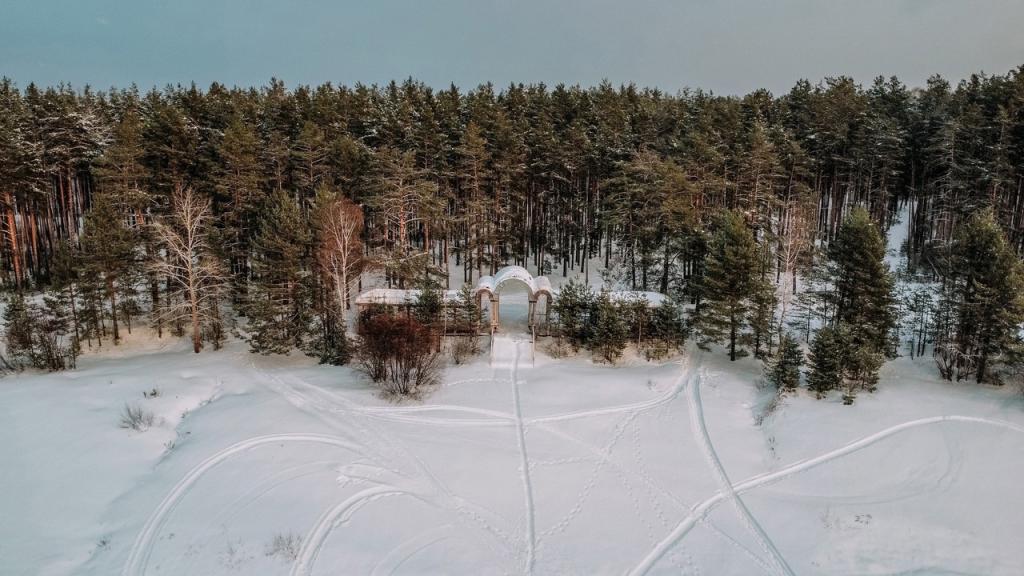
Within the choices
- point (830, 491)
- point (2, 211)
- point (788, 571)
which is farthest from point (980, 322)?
point (2, 211)

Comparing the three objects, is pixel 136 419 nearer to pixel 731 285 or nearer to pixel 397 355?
pixel 397 355

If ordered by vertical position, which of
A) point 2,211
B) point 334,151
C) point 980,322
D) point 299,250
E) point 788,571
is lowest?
point 788,571

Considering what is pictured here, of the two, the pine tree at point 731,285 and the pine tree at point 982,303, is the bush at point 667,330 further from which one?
the pine tree at point 982,303

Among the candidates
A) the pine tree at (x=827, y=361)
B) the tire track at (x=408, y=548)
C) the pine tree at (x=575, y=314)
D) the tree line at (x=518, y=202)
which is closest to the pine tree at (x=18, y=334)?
the tree line at (x=518, y=202)

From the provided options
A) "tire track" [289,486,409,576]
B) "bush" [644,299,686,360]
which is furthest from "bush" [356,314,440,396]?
"bush" [644,299,686,360]

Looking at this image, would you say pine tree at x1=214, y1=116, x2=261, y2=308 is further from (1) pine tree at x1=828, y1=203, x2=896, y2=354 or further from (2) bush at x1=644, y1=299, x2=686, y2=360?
(1) pine tree at x1=828, y1=203, x2=896, y2=354

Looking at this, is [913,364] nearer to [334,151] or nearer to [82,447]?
[82,447]
